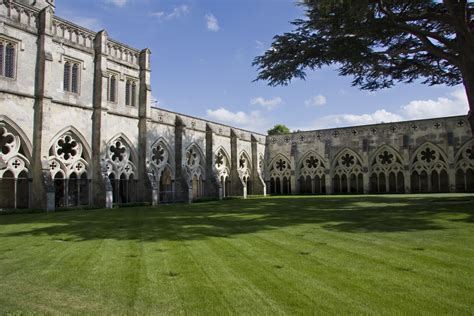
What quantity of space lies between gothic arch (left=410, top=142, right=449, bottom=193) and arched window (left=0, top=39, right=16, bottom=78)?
29.6 m

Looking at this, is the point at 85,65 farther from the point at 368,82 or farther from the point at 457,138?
the point at 457,138

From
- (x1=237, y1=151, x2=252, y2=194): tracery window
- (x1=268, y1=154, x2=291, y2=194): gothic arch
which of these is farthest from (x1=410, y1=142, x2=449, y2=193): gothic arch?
(x1=237, y1=151, x2=252, y2=194): tracery window

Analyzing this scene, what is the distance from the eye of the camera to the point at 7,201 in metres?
20.9

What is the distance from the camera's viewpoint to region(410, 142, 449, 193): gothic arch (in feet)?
99.6

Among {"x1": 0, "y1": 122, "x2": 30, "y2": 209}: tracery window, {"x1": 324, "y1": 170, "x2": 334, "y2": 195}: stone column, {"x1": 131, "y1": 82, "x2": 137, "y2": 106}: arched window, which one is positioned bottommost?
{"x1": 324, "y1": 170, "x2": 334, "y2": 195}: stone column

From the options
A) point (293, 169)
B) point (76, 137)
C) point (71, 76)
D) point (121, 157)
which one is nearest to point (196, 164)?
point (121, 157)

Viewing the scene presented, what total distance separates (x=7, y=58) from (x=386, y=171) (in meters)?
29.4

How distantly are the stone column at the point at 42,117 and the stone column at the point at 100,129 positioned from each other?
304 centimetres

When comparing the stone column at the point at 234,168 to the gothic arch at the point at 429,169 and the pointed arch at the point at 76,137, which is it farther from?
the gothic arch at the point at 429,169

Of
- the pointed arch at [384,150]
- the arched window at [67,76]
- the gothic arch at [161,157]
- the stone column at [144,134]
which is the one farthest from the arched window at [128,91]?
the pointed arch at [384,150]

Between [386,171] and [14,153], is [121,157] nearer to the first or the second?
[14,153]

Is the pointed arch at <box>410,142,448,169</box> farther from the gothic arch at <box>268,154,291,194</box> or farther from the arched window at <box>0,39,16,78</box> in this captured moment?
the arched window at <box>0,39,16,78</box>

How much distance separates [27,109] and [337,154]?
86.7 feet

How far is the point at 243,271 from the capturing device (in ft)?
18.2
